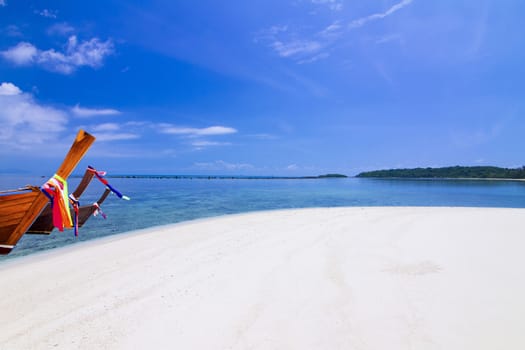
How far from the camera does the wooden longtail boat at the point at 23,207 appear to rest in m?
2.58

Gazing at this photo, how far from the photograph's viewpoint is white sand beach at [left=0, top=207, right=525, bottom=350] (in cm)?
340

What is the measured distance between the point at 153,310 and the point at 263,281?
202cm

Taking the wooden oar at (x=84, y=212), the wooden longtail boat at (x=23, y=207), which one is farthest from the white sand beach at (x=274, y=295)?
the wooden longtail boat at (x=23, y=207)

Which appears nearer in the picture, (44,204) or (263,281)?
(44,204)

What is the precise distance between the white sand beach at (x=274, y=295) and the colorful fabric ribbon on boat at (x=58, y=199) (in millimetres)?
1836

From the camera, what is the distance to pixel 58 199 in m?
2.61

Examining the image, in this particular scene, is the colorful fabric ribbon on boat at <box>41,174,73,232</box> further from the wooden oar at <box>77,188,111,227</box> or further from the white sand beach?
the white sand beach

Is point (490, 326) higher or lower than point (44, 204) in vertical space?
lower

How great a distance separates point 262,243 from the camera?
26.8ft

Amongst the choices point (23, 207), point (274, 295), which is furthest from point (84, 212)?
point (274, 295)

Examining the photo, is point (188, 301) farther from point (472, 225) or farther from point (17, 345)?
point (472, 225)

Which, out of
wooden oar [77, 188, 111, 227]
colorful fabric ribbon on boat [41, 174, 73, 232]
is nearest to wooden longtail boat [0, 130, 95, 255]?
colorful fabric ribbon on boat [41, 174, 73, 232]

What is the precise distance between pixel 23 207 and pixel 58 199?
37 centimetres

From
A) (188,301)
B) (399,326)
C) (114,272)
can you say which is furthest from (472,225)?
(114,272)
